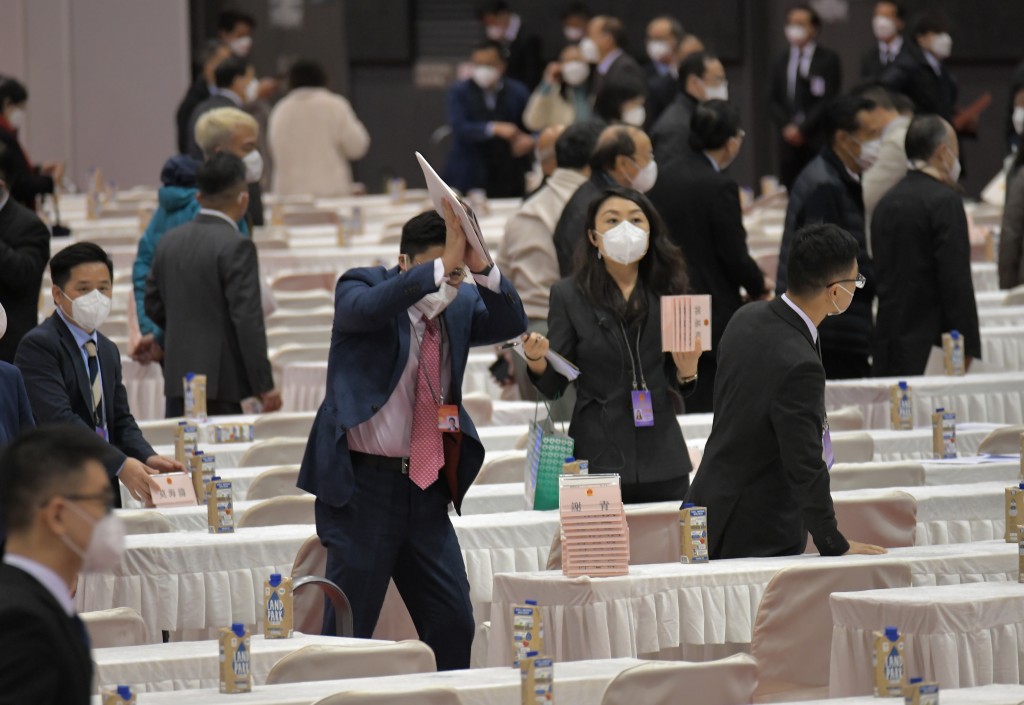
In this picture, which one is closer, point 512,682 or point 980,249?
point 512,682

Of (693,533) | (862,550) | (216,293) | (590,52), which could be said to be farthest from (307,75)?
(862,550)

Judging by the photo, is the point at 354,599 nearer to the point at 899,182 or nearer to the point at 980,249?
the point at 899,182

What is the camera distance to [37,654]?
9.86 feet

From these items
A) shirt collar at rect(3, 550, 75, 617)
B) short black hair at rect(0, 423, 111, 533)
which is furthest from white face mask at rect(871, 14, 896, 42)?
shirt collar at rect(3, 550, 75, 617)

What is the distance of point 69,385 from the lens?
620 cm

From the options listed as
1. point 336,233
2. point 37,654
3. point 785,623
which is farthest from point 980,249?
point 37,654

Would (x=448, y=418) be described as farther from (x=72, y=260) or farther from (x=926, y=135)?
(x=926, y=135)

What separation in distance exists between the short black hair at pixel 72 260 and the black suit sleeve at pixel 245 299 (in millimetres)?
1626

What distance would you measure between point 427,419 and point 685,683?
1542 millimetres

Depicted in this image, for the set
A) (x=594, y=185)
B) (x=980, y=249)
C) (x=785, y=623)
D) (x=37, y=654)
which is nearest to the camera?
(x=37, y=654)

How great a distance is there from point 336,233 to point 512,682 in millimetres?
9979

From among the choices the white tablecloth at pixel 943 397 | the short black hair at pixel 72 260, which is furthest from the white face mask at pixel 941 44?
the short black hair at pixel 72 260

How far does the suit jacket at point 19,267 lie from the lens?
7.89 m

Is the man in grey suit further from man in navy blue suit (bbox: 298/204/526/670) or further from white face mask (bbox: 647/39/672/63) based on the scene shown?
white face mask (bbox: 647/39/672/63)
